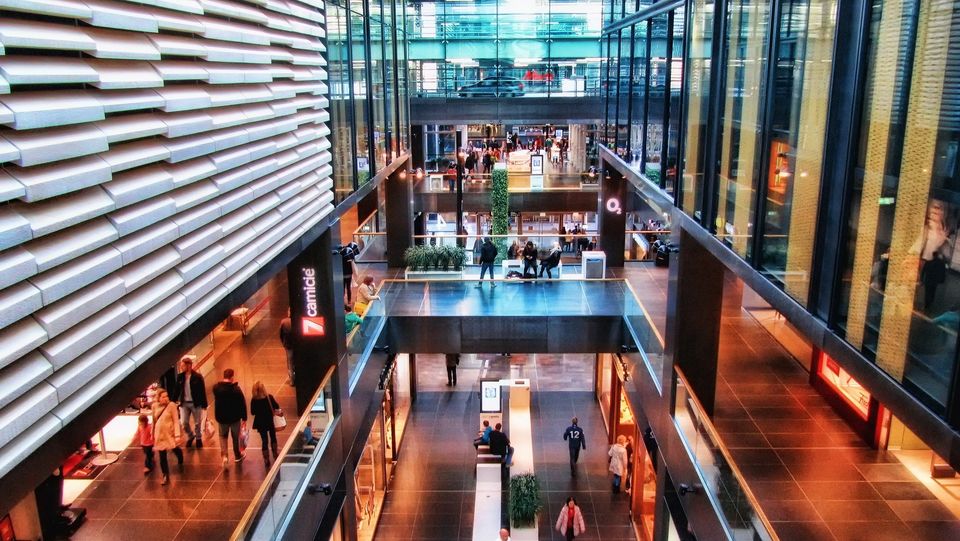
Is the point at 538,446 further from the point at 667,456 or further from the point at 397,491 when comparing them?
the point at 667,456

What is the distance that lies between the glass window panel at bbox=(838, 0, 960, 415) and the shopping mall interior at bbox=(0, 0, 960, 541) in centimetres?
2

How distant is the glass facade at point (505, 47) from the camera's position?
28328mm

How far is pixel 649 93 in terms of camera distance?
13.8 m

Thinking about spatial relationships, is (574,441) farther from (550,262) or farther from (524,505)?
(550,262)

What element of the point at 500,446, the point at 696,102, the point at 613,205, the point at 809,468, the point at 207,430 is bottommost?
the point at 500,446

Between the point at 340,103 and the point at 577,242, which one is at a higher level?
the point at 340,103

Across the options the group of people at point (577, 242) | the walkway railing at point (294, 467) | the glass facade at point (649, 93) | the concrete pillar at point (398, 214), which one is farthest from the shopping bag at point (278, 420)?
the group of people at point (577, 242)

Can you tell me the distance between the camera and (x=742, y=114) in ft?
27.0

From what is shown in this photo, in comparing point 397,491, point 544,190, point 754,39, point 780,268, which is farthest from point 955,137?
point 544,190

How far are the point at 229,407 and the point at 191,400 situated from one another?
3.03 feet

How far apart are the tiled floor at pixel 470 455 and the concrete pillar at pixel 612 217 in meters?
4.42

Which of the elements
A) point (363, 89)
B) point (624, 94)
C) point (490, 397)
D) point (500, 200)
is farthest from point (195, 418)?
point (500, 200)

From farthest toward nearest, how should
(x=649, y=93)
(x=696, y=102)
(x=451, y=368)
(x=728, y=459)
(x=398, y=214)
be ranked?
(x=451, y=368) → (x=398, y=214) → (x=649, y=93) → (x=696, y=102) → (x=728, y=459)

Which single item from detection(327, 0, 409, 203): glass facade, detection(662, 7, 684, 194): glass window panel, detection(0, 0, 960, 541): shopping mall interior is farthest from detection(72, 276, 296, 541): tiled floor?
detection(662, 7, 684, 194): glass window panel
